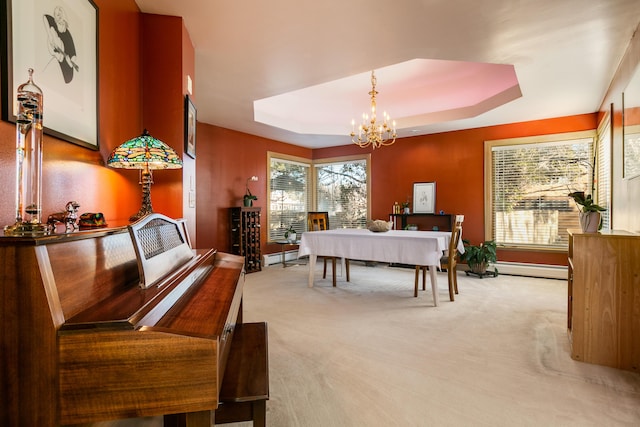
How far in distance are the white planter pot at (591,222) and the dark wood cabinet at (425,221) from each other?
320cm

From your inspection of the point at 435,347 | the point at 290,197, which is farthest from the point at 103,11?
the point at 290,197

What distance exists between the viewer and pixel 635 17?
2.32 m

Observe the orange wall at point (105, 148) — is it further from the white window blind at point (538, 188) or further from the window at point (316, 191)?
the white window blind at point (538, 188)

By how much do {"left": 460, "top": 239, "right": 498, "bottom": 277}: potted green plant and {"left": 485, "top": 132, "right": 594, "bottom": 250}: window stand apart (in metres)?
0.42

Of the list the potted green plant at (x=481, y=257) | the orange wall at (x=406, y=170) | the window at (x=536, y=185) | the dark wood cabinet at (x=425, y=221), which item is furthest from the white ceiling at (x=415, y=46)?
the potted green plant at (x=481, y=257)

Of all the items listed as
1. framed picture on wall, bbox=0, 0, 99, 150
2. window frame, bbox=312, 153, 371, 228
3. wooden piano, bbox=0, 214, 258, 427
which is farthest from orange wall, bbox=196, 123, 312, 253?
wooden piano, bbox=0, 214, 258, 427

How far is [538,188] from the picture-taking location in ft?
16.2

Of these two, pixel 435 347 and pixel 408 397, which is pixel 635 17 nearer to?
pixel 435 347

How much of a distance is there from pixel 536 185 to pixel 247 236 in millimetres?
4749

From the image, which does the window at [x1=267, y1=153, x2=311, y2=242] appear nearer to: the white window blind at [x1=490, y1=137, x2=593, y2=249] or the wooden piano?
the white window blind at [x1=490, y1=137, x2=593, y2=249]

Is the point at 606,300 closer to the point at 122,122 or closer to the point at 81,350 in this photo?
the point at 81,350

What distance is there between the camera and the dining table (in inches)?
133

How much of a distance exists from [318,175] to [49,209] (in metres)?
6.05

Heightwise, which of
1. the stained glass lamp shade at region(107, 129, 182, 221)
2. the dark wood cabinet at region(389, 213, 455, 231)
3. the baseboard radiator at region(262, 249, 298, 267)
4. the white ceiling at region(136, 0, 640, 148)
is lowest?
the baseboard radiator at region(262, 249, 298, 267)
